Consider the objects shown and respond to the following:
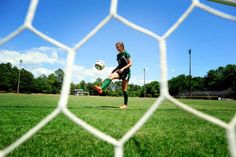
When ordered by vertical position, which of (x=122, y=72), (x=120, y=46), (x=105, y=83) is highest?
(x=120, y=46)

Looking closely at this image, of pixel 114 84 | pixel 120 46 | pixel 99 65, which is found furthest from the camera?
pixel 114 84

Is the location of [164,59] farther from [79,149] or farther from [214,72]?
[214,72]

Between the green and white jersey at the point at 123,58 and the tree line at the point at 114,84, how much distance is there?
40644mm

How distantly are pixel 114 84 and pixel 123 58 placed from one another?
61.2 meters

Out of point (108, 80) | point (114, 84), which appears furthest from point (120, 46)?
point (114, 84)

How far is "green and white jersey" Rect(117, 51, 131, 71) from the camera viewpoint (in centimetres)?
627

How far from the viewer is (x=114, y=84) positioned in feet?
221

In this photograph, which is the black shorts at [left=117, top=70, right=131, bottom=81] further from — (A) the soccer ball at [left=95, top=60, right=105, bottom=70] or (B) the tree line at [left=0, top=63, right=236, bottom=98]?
(B) the tree line at [left=0, top=63, right=236, bottom=98]

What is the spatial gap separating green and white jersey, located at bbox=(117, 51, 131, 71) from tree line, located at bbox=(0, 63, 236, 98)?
40644 mm

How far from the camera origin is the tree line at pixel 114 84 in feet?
172

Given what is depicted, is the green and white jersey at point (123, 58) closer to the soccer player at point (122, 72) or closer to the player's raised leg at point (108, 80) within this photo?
the soccer player at point (122, 72)

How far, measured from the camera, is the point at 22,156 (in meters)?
1.71

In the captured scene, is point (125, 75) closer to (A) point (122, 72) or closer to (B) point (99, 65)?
(A) point (122, 72)

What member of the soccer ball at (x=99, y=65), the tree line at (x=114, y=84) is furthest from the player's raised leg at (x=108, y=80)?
the tree line at (x=114, y=84)
